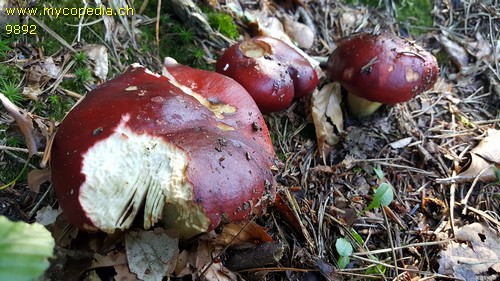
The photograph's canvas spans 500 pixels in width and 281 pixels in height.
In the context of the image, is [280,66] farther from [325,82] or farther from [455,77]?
[455,77]

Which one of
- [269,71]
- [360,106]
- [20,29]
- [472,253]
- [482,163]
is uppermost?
[20,29]

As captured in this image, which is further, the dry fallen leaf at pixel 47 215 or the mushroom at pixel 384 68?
the mushroom at pixel 384 68

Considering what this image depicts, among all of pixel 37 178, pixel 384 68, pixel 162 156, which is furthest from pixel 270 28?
pixel 37 178

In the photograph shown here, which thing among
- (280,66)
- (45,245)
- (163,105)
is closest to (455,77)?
(280,66)

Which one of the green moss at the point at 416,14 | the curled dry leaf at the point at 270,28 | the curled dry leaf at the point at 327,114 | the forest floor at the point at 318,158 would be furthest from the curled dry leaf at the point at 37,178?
the green moss at the point at 416,14

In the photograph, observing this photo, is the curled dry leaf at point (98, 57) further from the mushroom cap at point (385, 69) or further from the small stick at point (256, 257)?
the mushroom cap at point (385, 69)

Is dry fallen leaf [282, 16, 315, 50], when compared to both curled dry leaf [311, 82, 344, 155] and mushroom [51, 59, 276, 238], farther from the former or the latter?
mushroom [51, 59, 276, 238]

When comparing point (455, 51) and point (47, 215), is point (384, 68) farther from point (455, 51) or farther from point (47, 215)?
point (47, 215)

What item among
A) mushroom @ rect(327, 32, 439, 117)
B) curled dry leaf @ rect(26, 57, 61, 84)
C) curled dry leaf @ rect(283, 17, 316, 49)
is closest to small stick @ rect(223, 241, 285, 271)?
mushroom @ rect(327, 32, 439, 117)
